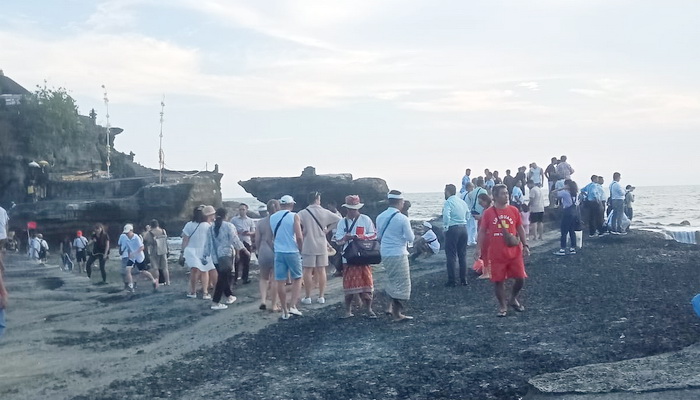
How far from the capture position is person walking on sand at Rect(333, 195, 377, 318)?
10406 millimetres

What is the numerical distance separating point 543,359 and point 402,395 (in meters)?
1.55

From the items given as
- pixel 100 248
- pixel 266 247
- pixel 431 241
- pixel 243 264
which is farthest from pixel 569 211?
pixel 100 248

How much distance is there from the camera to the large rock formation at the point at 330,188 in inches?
1901

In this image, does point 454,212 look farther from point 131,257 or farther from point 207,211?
point 131,257

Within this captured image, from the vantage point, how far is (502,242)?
912 centimetres

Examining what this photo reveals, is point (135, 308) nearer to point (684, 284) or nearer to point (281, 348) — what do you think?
point (281, 348)

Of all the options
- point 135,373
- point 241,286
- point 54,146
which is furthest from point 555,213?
point 54,146

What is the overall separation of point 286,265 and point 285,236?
1.51 ft

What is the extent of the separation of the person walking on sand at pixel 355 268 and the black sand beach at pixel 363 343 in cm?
34

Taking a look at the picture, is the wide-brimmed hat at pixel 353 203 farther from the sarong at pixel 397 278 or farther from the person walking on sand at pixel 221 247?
the person walking on sand at pixel 221 247

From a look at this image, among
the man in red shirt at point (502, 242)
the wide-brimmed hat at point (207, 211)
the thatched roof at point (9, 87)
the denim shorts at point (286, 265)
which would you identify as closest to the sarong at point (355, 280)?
the denim shorts at point (286, 265)

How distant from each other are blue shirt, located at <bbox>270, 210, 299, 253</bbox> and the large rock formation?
1360 inches

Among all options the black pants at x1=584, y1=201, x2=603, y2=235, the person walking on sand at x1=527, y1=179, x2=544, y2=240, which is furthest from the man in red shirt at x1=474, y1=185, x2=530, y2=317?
the black pants at x1=584, y1=201, x2=603, y2=235

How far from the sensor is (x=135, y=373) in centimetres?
782
